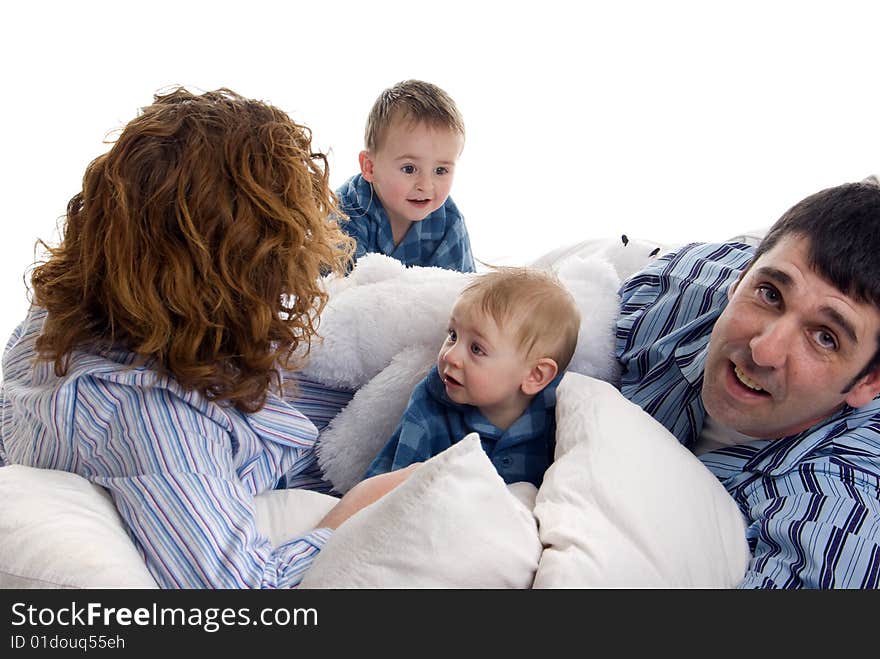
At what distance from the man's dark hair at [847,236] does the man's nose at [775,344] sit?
0.32 ft

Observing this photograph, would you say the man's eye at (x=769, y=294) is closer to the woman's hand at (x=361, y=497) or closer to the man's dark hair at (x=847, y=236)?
the man's dark hair at (x=847, y=236)

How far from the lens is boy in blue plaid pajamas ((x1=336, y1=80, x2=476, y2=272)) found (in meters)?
2.54

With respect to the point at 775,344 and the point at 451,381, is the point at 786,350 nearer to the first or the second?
the point at 775,344

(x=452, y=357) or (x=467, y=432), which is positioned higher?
(x=452, y=357)

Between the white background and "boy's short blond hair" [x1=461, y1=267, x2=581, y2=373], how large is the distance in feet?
6.08

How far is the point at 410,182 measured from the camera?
2.58 metres

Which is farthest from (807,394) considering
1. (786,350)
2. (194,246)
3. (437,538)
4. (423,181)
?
(423,181)

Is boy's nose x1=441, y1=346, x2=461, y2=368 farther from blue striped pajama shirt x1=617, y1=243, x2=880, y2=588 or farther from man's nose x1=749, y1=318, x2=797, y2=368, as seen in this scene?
man's nose x1=749, y1=318, x2=797, y2=368

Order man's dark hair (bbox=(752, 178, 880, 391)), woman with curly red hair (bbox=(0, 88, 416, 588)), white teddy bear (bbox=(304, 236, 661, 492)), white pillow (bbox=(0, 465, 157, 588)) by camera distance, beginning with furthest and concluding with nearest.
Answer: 1. white teddy bear (bbox=(304, 236, 661, 492))
2. man's dark hair (bbox=(752, 178, 880, 391))
3. woman with curly red hair (bbox=(0, 88, 416, 588))
4. white pillow (bbox=(0, 465, 157, 588))

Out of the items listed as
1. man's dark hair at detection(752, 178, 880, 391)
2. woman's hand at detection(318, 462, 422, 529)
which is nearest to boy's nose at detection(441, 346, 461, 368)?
woman's hand at detection(318, 462, 422, 529)

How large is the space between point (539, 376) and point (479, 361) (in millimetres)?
127

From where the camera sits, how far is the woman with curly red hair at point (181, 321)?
1345 millimetres

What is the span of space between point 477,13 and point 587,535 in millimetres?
2682
